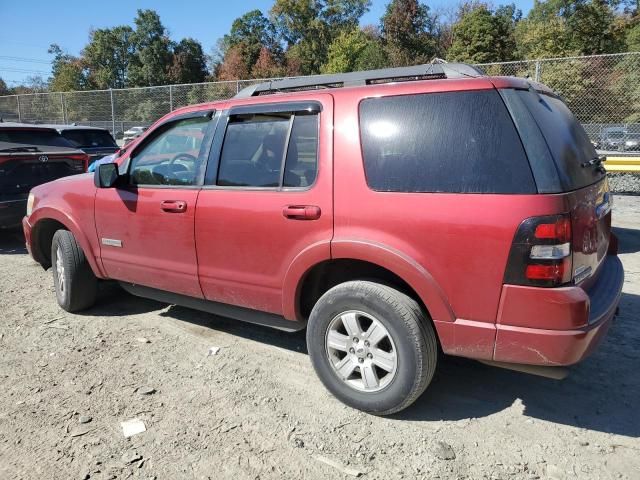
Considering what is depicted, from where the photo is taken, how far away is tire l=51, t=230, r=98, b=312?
4566 mm

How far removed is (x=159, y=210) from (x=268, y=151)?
1.02m

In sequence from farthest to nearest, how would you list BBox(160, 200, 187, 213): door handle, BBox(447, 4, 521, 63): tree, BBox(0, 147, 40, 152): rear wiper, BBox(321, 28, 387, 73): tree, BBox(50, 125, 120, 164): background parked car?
BBox(321, 28, 387, 73): tree, BBox(447, 4, 521, 63): tree, BBox(50, 125, 120, 164): background parked car, BBox(0, 147, 40, 152): rear wiper, BBox(160, 200, 187, 213): door handle

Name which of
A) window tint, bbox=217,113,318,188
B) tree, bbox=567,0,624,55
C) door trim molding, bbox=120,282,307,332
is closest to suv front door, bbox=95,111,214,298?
door trim molding, bbox=120,282,307,332

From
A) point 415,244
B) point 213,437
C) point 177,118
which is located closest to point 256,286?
point 213,437

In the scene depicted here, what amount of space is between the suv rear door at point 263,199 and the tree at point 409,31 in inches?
1705

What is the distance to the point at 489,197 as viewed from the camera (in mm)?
2531

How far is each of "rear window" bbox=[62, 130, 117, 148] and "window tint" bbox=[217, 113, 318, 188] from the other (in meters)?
7.59

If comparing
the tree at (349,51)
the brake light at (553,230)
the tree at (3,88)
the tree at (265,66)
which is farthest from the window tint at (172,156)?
the tree at (3,88)

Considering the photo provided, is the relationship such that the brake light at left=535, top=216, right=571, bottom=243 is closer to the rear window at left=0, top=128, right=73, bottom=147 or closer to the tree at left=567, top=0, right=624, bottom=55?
the rear window at left=0, top=128, right=73, bottom=147

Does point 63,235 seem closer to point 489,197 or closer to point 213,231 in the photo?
point 213,231

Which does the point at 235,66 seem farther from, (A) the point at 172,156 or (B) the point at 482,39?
(A) the point at 172,156

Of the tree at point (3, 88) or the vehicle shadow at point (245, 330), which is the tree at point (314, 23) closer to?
the tree at point (3, 88)

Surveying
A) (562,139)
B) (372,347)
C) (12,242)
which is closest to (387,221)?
(372,347)

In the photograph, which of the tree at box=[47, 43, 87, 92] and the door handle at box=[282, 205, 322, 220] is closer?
the door handle at box=[282, 205, 322, 220]
